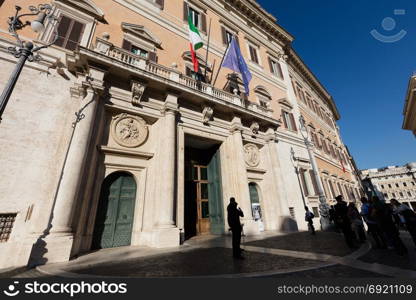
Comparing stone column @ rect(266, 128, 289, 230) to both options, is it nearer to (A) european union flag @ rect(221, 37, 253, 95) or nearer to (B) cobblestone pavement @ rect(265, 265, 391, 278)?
(A) european union flag @ rect(221, 37, 253, 95)

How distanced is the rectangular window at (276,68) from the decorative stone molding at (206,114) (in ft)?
39.6

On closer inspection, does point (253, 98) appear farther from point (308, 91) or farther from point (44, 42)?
point (308, 91)

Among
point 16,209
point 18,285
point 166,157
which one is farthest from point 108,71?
point 18,285

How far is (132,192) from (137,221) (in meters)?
1.22

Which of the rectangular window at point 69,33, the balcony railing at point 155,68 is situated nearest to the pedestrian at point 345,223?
the balcony railing at point 155,68

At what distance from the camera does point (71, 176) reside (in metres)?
5.53

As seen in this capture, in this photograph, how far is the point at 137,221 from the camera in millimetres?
7148

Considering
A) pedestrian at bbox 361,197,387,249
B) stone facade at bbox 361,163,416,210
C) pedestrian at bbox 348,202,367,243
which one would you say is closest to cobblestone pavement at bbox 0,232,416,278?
pedestrian at bbox 361,197,387,249

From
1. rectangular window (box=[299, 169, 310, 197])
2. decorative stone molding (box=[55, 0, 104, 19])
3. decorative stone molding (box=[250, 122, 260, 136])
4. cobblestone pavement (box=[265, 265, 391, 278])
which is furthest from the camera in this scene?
rectangular window (box=[299, 169, 310, 197])

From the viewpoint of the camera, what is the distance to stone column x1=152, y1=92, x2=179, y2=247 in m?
6.42

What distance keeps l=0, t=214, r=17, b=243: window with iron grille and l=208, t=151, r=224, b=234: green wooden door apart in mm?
7924

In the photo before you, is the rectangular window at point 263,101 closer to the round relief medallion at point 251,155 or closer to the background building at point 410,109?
the round relief medallion at point 251,155

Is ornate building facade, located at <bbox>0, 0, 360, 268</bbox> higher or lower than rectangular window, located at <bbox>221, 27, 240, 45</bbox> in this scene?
lower

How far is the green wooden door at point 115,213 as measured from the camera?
6.57 m
